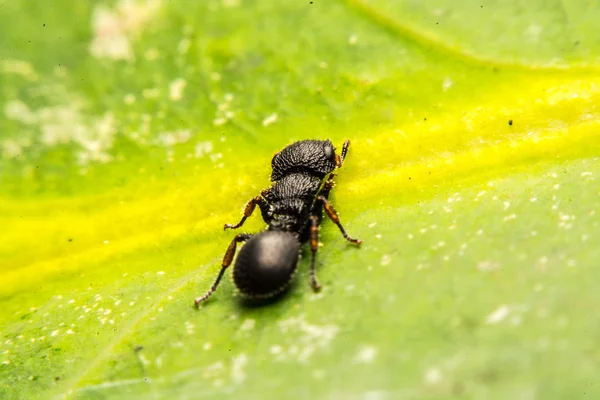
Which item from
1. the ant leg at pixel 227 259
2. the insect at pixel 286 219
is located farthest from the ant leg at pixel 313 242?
the ant leg at pixel 227 259

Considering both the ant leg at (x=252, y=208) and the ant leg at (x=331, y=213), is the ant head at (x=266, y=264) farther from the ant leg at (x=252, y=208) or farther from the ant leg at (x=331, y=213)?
the ant leg at (x=252, y=208)

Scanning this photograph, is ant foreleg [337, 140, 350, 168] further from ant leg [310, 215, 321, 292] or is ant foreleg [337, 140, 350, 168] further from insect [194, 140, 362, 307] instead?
ant leg [310, 215, 321, 292]

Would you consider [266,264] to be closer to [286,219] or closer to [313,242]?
[313,242]

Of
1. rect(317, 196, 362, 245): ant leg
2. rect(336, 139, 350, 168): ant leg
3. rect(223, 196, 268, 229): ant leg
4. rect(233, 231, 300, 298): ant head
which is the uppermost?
rect(336, 139, 350, 168): ant leg

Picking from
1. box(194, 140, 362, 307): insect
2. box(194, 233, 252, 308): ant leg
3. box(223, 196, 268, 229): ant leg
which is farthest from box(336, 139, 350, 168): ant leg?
box(194, 233, 252, 308): ant leg

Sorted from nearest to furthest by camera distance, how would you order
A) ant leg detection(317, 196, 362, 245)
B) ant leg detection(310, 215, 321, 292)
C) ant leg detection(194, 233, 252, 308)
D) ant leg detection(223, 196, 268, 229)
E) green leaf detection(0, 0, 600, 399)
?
green leaf detection(0, 0, 600, 399), ant leg detection(310, 215, 321, 292), ant leg detection(194, 233, 252, 308), ant leg detection(317, 196, 362, 245), ant leg detection(223, 196, 268, 229)

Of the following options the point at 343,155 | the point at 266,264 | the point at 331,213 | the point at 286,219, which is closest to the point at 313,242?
the point at 331,213

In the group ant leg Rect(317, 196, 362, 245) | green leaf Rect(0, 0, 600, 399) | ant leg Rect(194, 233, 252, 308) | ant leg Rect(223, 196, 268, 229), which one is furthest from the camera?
ant leg Rect(223, 196, 268, 229)
